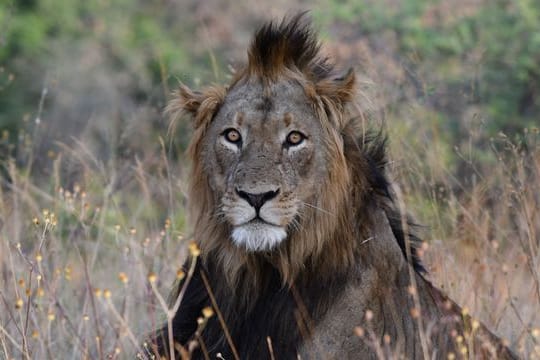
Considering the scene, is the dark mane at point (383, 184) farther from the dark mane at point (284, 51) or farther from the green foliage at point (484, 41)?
the green foliage at point (484, 41)

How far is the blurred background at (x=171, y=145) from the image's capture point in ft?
21.1

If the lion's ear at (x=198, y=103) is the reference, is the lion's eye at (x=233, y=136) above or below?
below

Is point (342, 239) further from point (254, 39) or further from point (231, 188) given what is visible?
point (254, 39)

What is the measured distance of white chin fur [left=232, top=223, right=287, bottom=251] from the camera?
491 cm

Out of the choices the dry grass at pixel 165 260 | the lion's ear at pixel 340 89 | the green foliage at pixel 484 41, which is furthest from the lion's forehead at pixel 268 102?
the green foliage at pixel 484 41

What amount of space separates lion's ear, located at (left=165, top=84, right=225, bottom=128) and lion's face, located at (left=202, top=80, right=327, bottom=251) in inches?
1.9

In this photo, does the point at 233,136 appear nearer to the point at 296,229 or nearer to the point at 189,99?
the point at 189,99

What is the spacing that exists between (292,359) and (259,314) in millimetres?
331

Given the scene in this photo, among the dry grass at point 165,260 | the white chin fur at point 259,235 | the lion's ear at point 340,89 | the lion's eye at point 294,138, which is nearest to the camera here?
the white chin fur at point 259,235

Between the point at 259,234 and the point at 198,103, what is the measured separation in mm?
999

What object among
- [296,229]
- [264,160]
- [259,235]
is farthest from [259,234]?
[264,160]

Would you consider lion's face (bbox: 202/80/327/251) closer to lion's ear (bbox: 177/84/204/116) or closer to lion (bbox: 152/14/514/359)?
lion (bbox: 152/14/514/359)

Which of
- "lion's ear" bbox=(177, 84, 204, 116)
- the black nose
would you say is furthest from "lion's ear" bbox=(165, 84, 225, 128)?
the black nose

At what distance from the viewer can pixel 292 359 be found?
5.05 metres
